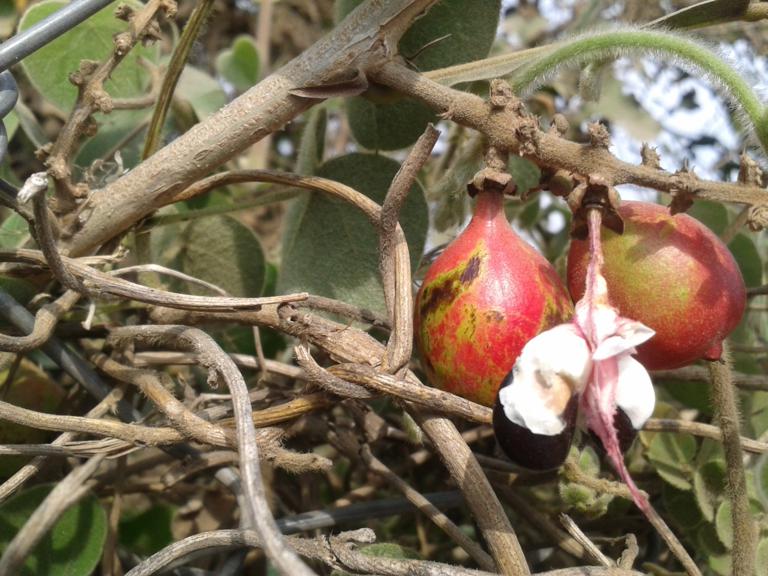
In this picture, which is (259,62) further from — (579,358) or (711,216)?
(579,358)

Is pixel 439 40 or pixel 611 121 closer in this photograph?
pixel 439 40

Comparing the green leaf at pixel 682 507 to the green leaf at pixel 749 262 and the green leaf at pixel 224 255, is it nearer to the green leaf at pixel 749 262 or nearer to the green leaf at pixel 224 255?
the green leaf at pixel 749 262

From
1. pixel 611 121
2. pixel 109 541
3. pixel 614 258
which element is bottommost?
pixel 109 541

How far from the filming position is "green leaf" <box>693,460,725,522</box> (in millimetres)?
855

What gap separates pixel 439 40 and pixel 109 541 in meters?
0.56

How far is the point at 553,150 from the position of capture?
68 centimetres

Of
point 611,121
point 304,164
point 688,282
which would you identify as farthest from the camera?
point 611,121

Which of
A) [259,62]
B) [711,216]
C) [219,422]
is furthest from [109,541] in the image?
[259,62]

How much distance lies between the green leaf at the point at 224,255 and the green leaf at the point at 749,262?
571 mm

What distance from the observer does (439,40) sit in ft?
2.71

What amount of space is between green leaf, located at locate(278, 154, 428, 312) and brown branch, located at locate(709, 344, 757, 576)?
31 cm

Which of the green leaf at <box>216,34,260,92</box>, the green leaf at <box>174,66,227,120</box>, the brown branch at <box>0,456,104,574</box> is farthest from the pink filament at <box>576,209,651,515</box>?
the green leaf at <box>216,34,260,92</box>

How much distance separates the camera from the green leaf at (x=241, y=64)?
1.42 m

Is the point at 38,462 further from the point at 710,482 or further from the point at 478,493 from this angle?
the point at 710,482
